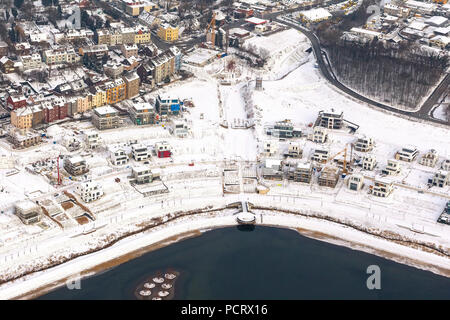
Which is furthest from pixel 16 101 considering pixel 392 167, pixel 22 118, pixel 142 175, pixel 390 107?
pixel 390 107

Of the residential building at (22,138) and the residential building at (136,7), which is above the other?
the residential building at (136,7)

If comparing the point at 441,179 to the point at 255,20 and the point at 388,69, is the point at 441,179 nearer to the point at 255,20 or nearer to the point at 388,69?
the point at 388,69

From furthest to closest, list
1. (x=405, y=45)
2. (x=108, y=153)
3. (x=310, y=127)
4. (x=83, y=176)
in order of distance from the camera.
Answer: (x=405, y=45), (x=310, y=127), (x=108, y=153), (x=83, y=176)

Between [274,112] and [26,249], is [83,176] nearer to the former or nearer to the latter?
[26,249]

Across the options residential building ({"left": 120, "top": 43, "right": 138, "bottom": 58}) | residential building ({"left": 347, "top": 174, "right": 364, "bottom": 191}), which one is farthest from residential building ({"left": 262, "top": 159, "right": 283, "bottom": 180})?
residential building ({"left": 120, "top": 43, "right": 138, "bottom": 58})

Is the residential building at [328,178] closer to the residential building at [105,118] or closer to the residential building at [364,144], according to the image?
the residential building at [364,144]

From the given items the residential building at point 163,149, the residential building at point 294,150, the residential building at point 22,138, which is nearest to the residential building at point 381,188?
the residential building at point 294,150

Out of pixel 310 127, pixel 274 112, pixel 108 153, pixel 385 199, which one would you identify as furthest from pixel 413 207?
pixel 108 153

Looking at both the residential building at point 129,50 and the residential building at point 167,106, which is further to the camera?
the residential building at point 129,50
